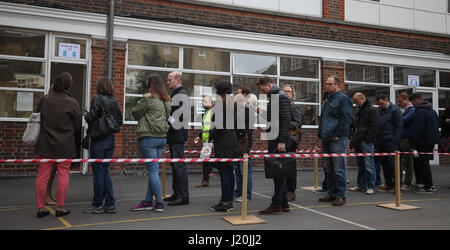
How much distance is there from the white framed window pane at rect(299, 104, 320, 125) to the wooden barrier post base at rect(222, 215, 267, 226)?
6.89m

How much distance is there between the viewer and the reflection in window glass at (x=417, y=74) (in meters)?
12.6

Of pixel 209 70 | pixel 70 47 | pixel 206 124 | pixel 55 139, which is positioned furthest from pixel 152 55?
pixel 55 139

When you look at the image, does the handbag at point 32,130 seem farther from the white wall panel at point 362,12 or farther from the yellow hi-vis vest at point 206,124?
the white wall panel at point 362,12

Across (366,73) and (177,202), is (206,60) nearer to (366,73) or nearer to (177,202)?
(177,202)

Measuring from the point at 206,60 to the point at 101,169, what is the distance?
5.78 metres

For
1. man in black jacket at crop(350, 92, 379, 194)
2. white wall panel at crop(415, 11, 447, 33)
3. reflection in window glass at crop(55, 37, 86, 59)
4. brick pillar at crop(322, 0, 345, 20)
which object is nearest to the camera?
man in black jacket at crop(350, 92, 379, 194)

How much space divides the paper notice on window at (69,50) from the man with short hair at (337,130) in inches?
242

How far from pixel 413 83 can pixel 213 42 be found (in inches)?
291

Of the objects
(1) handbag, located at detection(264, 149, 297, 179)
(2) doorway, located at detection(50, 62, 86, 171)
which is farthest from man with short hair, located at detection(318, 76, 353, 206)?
(2) doorway, located at detection(50, 62, 86, 171)

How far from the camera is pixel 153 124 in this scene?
16.6 ft

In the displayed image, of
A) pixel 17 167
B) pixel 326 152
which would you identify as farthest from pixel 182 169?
pixel 17 167

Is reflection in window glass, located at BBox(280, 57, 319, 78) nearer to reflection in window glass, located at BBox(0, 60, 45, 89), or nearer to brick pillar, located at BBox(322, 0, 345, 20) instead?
brick pillar, located at BBox(322, 0, 345, 20)

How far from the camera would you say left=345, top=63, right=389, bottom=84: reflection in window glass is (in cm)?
1188

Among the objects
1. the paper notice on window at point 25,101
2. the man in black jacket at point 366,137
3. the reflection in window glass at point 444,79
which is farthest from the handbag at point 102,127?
the reflection in window glass at point 444,79
